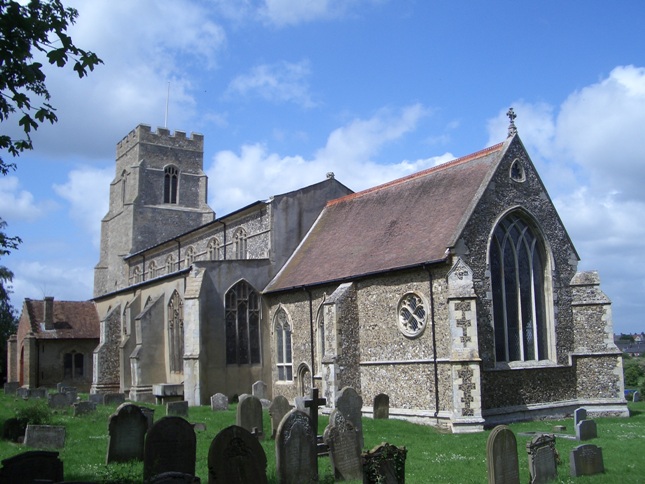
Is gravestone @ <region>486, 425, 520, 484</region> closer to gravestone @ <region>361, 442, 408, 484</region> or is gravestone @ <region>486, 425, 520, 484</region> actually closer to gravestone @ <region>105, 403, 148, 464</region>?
gravestone @ <region>361, 442, 408, 484</region>

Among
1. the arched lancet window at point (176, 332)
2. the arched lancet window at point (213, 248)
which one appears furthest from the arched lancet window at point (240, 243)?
the arched lancet window at point (176, 332)

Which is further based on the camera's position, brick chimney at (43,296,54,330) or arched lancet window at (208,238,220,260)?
brick chimney at (43,296,54,330)

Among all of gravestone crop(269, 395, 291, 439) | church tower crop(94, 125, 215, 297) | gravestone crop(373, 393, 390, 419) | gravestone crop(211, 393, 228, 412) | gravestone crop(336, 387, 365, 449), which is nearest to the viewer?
gravestone crop(336, 387, 365, 449)

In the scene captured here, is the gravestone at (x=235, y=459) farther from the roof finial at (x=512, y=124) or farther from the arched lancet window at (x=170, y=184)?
the arched lancet window at (x=170, y=184)

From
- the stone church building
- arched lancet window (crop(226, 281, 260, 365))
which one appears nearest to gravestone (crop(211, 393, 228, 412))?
the stone church building

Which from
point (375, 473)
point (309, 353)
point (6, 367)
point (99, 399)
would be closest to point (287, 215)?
point (309, 353)

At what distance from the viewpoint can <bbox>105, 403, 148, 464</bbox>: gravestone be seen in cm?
1241

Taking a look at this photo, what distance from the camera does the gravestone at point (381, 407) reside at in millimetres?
19344

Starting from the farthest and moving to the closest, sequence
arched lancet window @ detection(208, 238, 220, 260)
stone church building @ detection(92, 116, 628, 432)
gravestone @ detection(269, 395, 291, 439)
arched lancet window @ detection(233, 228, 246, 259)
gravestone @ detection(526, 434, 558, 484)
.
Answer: arched lancet window @ detection(208, 238, 220, 260) → arched lancet window @ detection(233, 228, 246, 259) → stone church building @ detection(92, 116, 628, 432) → gravestone @ detection(269, 395, 291, 439) → gravestone @ detection(526, 434, 558, 484)

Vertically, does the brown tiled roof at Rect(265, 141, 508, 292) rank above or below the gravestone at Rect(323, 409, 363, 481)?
above

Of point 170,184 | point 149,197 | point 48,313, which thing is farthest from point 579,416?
point 170,184

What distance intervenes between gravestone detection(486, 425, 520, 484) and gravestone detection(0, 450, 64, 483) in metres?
6.35

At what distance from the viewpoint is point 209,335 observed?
25188 millimetres

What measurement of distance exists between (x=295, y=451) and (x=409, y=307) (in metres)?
9.90
